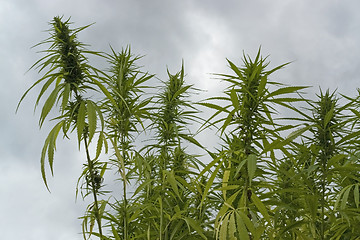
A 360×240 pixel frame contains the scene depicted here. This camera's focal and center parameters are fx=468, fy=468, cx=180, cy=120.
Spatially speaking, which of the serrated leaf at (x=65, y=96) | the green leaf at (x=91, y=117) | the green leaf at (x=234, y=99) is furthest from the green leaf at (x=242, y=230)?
the serrated leaf at (x=65, y=96)

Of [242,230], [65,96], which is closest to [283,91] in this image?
[242,230]

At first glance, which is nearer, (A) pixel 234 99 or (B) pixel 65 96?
(A) pixel 234 99

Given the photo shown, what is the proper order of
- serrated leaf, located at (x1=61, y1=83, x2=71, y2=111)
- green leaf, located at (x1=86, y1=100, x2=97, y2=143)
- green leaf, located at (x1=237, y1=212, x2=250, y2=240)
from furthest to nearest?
serrated leaf, located at (x1=61, y1=83, x2=71, y2=111) < green leaf, located at (x1=86, y1=100, x2=97, y2=143) < green leaf, located at (x1=237, y1=212, x2=250, y2=240)

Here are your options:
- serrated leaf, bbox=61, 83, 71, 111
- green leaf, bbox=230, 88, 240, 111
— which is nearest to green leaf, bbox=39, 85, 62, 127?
serrated leaf, bbox=61, 83, 71, 111

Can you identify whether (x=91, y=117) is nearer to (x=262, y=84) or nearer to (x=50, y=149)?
(x=50, y=149)

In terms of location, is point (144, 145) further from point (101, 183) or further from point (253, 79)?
point (253, 79)

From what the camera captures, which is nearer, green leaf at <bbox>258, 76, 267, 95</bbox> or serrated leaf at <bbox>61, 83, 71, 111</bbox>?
green leaf at <bbox>258, 76, 267, 95</bbox>

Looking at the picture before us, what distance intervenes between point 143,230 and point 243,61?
1344 mm

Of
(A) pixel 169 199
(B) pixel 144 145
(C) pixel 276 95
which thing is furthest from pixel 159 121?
(C) pixel 276 95

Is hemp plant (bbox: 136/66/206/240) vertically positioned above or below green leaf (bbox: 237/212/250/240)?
above

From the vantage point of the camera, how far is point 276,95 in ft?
7.43

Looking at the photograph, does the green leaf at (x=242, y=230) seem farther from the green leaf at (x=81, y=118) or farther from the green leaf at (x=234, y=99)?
Result: the green leaf at (x=81, y=118)

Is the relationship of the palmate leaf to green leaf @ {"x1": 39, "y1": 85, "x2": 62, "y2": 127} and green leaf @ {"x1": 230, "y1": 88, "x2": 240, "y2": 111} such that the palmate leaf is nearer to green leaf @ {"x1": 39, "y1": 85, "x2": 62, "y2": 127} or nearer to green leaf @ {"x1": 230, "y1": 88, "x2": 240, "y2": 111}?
green leaf @ {"x1": 39, "y1": 85, "x2": 62, "y2": 127}

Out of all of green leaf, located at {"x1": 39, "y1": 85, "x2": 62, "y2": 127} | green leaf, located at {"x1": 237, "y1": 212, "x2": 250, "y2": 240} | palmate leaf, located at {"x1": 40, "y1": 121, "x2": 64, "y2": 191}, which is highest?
green leaf, located at {"x1": 39, "y1": 85, "x2": 62, "y2": 127}
